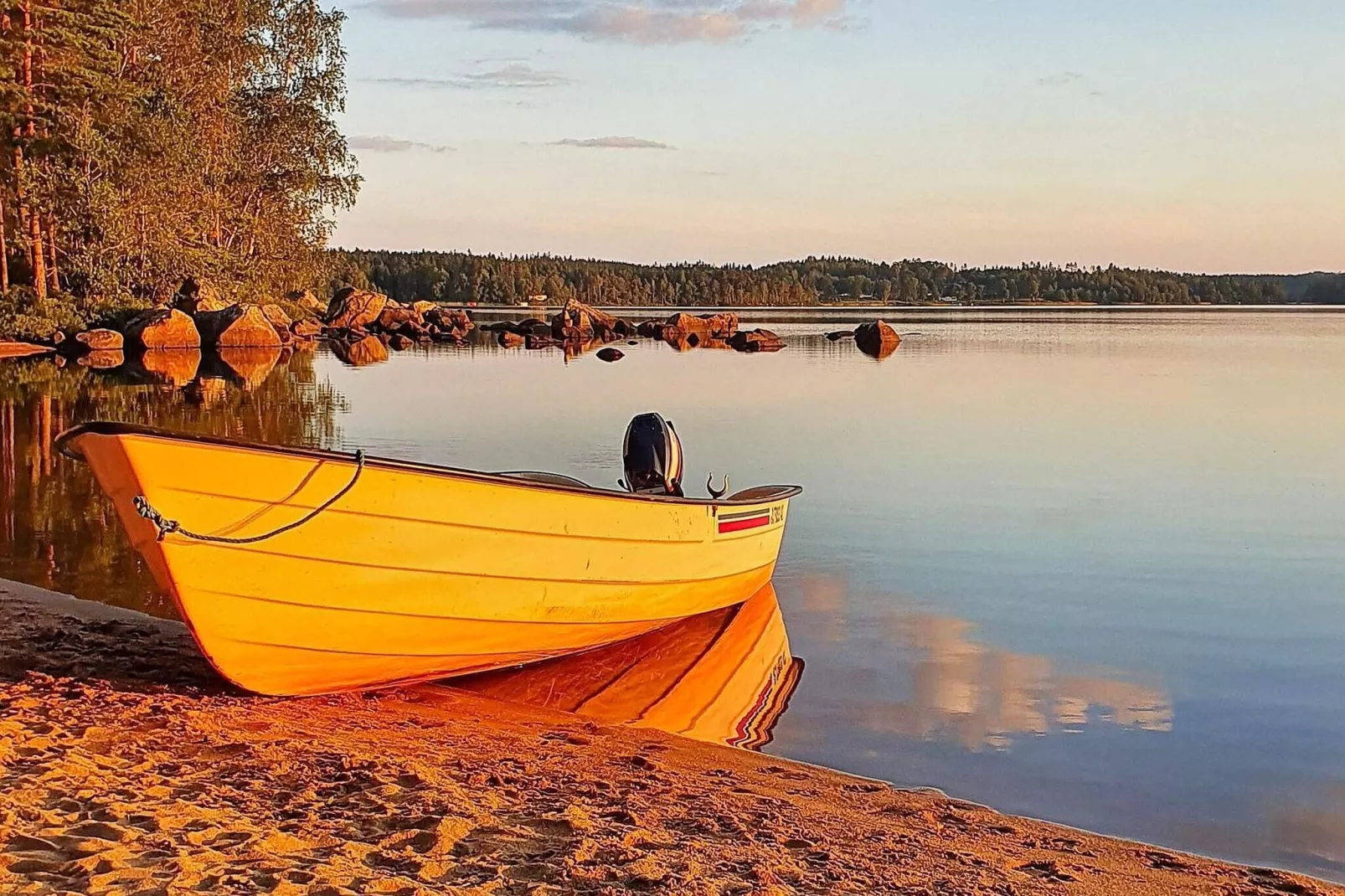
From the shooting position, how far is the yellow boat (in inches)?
248

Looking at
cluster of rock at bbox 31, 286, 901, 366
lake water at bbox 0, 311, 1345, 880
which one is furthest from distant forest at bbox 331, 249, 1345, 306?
lake water at bbox 0, 311, 1345, 880

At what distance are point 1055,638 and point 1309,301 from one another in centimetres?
18942

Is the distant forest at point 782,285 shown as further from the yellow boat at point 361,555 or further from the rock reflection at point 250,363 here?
the yellow boat at point 361,555

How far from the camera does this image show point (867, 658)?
29.6 feet

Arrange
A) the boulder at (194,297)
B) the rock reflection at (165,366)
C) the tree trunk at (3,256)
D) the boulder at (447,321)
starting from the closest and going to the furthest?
the rock reflection at (165,366) < the tree trunk at (3,256) < the boulder at (194,297) < the boulder at (447,321)

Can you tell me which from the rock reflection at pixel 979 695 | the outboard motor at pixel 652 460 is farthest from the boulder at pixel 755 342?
the rock reflection at pixel 979 695

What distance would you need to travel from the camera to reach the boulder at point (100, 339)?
39594mm

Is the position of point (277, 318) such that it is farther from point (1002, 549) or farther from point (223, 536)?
point (223, 536)

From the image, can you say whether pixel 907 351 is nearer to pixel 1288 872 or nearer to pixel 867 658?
pixel 867 658

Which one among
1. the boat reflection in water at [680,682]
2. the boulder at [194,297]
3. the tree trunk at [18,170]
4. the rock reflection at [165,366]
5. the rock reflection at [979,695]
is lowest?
the boat reflection in water at [680,682]

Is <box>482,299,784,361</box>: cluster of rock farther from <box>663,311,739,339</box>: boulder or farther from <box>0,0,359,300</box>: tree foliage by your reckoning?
<box>0,0,359,300</box>: tree foliage

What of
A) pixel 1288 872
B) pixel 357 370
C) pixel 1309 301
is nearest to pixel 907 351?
pixel 357 370

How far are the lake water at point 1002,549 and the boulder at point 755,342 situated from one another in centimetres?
2108

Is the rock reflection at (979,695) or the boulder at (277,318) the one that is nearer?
the rock reflection at (979,695)
